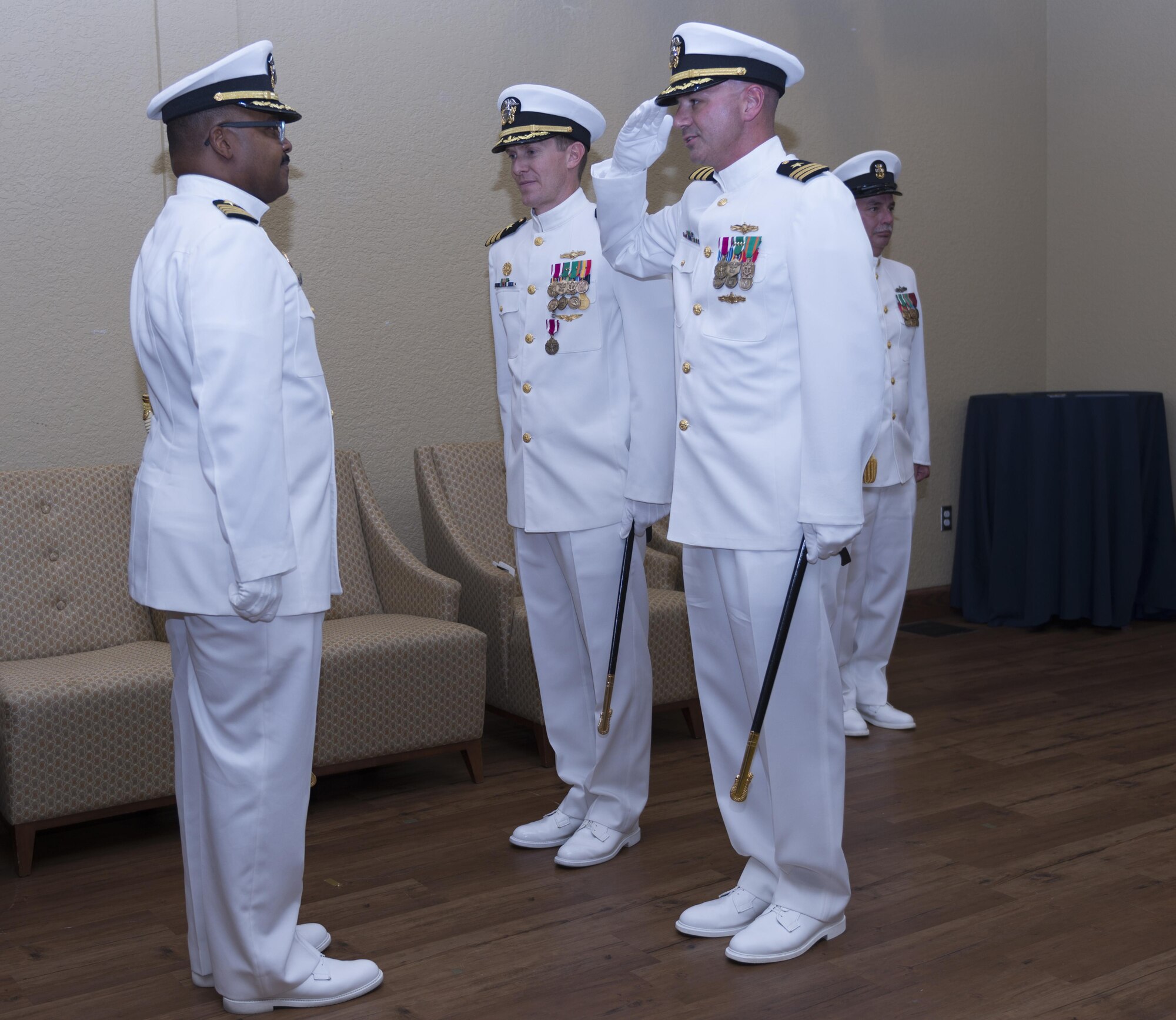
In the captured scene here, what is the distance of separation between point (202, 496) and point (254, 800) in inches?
19.6

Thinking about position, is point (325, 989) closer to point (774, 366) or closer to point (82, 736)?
point (82, 736)

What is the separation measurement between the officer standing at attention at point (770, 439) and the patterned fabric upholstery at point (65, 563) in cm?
178

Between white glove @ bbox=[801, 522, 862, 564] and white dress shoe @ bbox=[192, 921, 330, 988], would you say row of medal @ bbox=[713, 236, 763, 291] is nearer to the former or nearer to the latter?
white glove @ bbox=[801, 522, 862, 564]

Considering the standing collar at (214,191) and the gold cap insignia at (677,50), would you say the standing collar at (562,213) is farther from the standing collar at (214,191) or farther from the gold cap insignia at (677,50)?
the standing collar at (214,191)

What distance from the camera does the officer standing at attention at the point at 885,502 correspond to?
381cm

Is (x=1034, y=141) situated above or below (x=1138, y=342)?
above

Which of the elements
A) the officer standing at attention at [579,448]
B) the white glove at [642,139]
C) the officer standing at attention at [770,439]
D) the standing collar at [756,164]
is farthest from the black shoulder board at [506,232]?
the standing collar at [756,164]

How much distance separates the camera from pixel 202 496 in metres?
1.97

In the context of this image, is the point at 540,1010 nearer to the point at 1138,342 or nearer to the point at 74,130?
the point at 74,130

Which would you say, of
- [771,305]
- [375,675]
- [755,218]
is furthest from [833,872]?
[375,675]

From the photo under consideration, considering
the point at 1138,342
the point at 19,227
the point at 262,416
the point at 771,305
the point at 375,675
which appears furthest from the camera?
the point at 1138,342

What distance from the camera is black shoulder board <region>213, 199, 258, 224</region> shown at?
1.95m

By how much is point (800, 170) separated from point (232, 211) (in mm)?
972

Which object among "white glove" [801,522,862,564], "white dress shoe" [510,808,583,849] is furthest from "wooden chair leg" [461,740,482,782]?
"white glove" [801,522,862,564]
